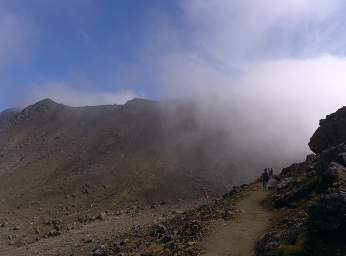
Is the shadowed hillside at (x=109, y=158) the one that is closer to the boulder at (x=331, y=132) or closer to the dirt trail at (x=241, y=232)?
the boulder at (x=331, y=132)

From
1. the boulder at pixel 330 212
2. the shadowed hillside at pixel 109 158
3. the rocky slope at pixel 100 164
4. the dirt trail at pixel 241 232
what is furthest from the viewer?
the shadowed hillside at pixel 109 158

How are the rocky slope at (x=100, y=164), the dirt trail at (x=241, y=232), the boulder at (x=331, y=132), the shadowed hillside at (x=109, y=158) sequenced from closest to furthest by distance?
1. the dirt trail at (x=241, y=232)
2. the boulder at (x=331, y=132)
3. the rocky slope at (x=100, y=164)
4. the shadowed hillside at (x=109, y=158)

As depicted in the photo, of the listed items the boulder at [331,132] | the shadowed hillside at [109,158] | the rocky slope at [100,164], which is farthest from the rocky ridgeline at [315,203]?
the shadowed hillside at [109,158]

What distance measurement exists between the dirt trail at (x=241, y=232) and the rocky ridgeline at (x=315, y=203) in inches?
38.8

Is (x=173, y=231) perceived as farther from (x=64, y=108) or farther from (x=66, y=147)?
(x=64, y=108)

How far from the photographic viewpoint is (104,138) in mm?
97875

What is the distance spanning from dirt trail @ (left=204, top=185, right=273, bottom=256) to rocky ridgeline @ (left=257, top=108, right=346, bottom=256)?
0.98 m

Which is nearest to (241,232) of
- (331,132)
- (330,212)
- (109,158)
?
(330,212)

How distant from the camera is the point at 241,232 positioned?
29500 mm

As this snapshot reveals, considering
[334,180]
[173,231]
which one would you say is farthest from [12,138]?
[334,180]

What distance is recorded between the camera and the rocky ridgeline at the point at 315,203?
23375 millimetres

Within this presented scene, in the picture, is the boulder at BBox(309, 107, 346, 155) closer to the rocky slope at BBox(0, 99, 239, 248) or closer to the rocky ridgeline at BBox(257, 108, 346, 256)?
the rocky ridgeline at BBox(257, 108, 346, 256)

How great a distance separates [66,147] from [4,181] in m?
16.1

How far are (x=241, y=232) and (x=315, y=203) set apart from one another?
20.3 feet
